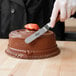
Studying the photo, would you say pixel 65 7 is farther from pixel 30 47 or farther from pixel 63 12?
pixel 30 47

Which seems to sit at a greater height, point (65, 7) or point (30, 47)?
point (65, 7)

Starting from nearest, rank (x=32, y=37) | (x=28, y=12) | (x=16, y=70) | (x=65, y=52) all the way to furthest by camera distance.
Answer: (x=16, y=70)
(x=32, y=37)
(x=65, y=52)
(x=28, y=12)

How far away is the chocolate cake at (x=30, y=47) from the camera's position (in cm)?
88

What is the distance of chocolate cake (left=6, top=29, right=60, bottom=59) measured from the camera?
0.88 meters

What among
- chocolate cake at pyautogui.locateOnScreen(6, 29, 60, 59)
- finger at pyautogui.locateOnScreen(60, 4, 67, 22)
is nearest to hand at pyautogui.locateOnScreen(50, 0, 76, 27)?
finger at pyautogui.locateOnScreen(60, 4, 67, 22)

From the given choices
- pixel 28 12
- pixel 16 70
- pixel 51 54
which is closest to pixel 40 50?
pixel 51 54

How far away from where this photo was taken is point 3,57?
2.96 ft

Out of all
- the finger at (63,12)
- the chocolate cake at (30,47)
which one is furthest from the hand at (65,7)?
the chocolate cake at (30,47)

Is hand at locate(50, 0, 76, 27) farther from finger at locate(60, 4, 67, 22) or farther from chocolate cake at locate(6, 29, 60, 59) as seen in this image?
chocolate cake at locate(6, 29, 60, 59)

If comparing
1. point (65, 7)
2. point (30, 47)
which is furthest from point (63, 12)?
point (30, 47)

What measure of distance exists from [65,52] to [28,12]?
450mm

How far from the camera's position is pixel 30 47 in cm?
88

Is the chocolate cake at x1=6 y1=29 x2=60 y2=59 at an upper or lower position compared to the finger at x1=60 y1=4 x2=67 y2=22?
lower

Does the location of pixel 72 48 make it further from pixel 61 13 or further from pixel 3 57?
pixel 3 57
